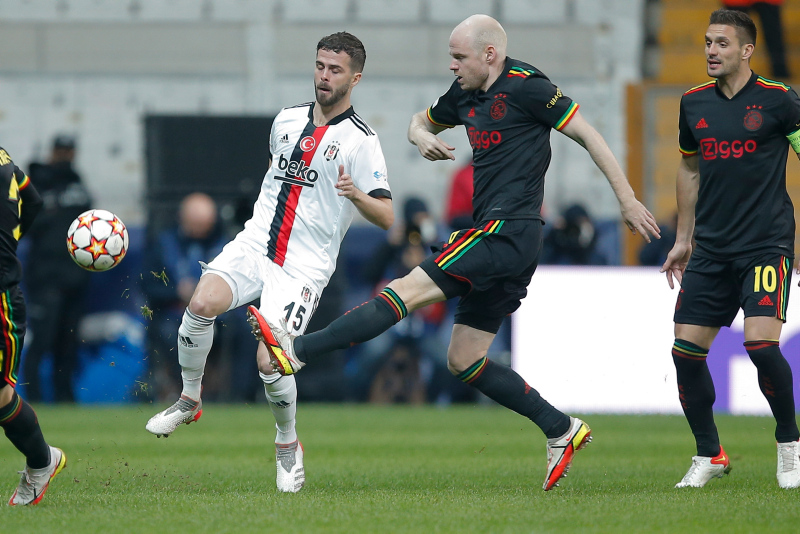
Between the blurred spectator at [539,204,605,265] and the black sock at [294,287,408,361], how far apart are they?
706 centimetres

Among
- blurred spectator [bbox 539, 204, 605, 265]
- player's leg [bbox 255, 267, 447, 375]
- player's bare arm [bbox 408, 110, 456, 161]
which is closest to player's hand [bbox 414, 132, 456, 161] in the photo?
player's bare arm [bbox 408, 110, 456, 161]

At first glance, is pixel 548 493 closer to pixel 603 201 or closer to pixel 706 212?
pixel 706 212

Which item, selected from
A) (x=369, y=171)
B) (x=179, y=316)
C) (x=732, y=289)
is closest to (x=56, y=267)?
(x=179, y=316)

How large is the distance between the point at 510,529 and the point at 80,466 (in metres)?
3.57

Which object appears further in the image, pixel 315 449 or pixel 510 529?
pixel 315 449

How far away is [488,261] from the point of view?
5859 millimetres

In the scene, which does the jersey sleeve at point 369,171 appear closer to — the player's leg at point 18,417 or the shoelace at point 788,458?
the player's leg at point 18,417

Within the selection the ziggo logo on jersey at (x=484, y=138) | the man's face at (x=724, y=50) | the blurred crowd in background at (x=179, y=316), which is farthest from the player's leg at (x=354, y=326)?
the blurred crowd in background at (x=179, y=316)

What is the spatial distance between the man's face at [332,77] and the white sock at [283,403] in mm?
1567

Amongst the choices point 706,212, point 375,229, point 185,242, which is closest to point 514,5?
point 375,229

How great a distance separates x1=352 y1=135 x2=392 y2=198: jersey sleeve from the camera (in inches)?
245

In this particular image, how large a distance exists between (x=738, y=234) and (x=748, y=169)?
1.15ft

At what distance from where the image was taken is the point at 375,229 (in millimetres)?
13109

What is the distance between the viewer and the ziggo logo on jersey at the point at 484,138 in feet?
19.9
